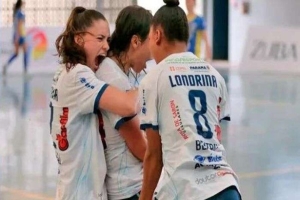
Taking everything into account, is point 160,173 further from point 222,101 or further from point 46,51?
point 46,51

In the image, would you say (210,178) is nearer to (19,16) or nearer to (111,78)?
(111,78)

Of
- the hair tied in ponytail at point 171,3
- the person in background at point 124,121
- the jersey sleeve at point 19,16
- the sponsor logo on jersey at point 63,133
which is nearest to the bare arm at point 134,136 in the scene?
the person in background at point 124,121

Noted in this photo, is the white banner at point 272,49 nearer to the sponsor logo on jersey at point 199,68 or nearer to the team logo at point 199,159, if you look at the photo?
the sponsor logo on jersey at point 199,68

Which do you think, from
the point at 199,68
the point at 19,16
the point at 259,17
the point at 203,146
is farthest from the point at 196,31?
the point at 203,146

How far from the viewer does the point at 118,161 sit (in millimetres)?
3197

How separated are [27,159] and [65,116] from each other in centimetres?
571

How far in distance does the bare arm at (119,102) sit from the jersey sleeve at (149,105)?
19 cm

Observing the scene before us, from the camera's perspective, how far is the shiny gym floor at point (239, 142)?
24.5ft

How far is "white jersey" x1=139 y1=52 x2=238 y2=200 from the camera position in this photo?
9.28ft

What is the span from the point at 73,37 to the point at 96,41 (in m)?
0.10

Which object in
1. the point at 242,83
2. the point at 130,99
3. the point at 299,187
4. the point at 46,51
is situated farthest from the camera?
the point at 46,51

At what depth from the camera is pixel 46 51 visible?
2088 centimetres

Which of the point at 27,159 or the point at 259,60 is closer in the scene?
the point at 27,159

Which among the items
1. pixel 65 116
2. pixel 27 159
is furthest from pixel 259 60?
pixel 65 116
